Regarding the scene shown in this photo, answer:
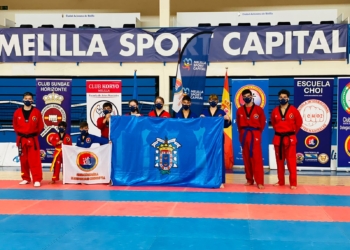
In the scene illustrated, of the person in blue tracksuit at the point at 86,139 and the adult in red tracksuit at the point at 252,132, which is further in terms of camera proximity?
the person in blue tracksuit at the point at 86,139

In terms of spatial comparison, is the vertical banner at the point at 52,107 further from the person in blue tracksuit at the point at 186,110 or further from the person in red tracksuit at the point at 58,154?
the person in blue tracksuit at the point at 186,110

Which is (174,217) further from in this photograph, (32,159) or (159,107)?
(32,159)

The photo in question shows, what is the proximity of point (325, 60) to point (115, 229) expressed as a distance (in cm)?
1069

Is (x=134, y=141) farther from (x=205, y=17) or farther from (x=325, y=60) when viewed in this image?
(x=205, y=17)

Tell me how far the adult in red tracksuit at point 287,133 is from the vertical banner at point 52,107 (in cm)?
602

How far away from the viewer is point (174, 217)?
6098 millimetres

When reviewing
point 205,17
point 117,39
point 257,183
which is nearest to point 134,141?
point 257,183

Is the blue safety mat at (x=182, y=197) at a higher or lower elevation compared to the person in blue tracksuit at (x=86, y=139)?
lower

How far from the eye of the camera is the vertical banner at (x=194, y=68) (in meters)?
9.17

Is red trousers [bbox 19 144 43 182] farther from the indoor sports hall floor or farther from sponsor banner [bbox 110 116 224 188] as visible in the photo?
sponsor banner [bbox 110 116 224 188]

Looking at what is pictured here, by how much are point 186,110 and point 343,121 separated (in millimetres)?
5100

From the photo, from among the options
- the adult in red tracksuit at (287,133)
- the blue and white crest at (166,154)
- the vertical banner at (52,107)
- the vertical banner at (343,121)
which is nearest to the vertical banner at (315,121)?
the vertical banner at (343,121)

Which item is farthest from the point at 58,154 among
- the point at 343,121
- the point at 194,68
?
the point at 343,121

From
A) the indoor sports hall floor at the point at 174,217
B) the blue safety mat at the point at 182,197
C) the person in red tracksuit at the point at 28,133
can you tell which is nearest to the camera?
the indoor sports hall floor at the point at 174,217
